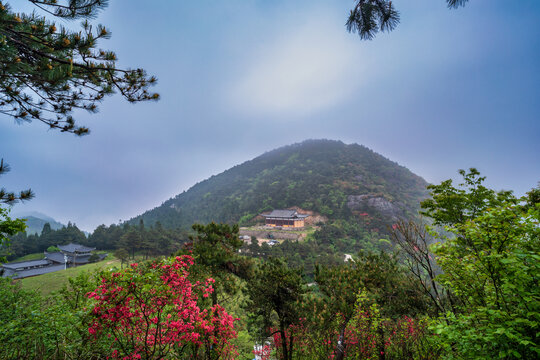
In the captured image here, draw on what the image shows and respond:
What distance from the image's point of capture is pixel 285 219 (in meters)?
35.1

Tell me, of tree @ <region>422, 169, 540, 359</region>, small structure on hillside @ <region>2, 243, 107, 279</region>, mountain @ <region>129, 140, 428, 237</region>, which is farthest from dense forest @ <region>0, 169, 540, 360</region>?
small structure on hillside @ <region>2, 243, 107, 279</region>

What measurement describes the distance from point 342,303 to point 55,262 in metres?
32.9

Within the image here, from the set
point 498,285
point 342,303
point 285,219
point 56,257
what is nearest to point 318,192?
point 285,219

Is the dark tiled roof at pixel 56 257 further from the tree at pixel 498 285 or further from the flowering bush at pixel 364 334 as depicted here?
the tree at pixel 498 285

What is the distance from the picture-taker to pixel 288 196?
47.4 metres

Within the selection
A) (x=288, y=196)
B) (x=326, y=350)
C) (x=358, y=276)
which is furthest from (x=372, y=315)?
(x=288, y=196)

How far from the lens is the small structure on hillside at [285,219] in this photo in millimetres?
34625

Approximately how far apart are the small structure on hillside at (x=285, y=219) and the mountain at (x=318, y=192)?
4.70 metres

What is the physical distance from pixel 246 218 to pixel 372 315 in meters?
38.0

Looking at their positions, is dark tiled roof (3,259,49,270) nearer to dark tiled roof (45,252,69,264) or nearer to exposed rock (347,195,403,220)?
dark tiled roof (45,252,69,264)

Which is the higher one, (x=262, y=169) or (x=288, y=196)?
(x=262, y=169)

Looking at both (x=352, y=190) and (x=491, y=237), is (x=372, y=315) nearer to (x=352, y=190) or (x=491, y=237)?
(x=491, y=237)

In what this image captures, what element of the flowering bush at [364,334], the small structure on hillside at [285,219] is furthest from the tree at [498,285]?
the small structure on hillside at [285,219]

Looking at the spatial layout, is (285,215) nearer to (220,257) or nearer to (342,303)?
(220,257)
